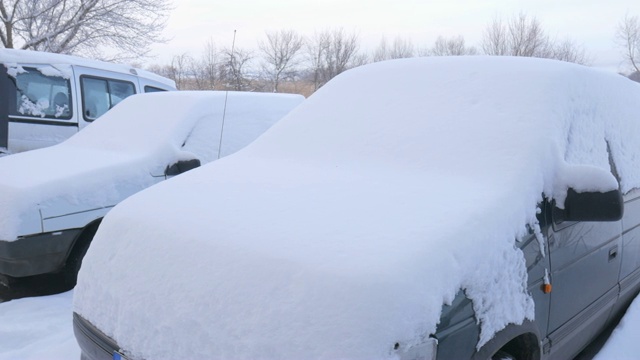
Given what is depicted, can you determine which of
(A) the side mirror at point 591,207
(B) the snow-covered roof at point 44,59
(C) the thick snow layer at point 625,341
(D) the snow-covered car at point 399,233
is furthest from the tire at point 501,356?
(B) the snow-covered roof at point 44,59

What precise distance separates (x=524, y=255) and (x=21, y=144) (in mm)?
6227

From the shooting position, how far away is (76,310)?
7.03 ft

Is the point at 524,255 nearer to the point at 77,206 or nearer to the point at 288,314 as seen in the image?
the point at 288,314

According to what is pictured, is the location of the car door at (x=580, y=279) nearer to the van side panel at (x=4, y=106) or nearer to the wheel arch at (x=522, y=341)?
the wheel arch at (x=522, y=341)

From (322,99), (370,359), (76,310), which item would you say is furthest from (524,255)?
(76,310)

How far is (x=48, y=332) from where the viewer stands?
10.3 feet

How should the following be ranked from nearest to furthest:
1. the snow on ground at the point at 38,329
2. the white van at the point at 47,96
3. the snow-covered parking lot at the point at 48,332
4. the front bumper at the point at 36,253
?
the snow-covered parking lot at the point at 48,332 → the snow on ground at the point at 38,329 → the front bumper at the point at 36,253 → the white van at the point at 47,96

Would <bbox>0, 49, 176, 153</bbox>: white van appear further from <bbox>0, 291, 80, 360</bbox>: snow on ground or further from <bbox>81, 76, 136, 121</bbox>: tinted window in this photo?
<bbox>0, 291, 80, 360</bbox>: snow on ground

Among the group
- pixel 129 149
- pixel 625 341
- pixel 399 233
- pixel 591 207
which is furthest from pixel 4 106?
pixel 625 341

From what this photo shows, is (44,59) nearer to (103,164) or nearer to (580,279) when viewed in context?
(103,164)

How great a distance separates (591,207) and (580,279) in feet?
1.45

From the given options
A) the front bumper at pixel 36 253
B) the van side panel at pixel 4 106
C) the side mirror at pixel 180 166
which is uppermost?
the van side panel at pixel 4 106

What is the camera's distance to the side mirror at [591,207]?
6.75ft

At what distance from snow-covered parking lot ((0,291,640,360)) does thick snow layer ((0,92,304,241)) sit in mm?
558
